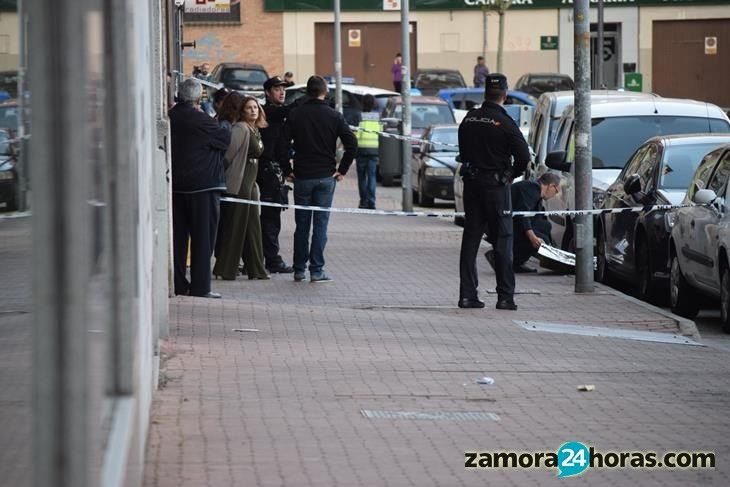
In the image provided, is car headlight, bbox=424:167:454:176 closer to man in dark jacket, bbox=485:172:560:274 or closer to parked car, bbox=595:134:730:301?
man in dark jacket, bbox=485:172:560:274

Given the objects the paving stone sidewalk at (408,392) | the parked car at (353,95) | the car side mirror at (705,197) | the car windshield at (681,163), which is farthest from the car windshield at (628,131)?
the parked car at (353,95)

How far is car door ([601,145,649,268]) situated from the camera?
50.5 ft

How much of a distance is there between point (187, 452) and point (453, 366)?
128 inches

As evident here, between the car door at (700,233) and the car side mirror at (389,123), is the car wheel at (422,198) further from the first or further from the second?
the car door at (700,233)

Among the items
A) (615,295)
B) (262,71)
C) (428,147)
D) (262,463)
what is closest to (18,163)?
(262,463)

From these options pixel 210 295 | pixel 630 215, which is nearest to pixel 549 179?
pixel 630 215

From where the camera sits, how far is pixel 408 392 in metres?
8.61

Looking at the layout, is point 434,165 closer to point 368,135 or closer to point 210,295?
point 368,135

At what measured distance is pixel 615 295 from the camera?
14.3m

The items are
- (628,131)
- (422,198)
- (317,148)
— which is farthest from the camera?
(422,198)

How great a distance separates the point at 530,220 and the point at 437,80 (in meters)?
34.7

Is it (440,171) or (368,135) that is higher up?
(368,135)

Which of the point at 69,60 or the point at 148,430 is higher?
the point at 69,60

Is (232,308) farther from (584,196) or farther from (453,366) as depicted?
(584,196)
